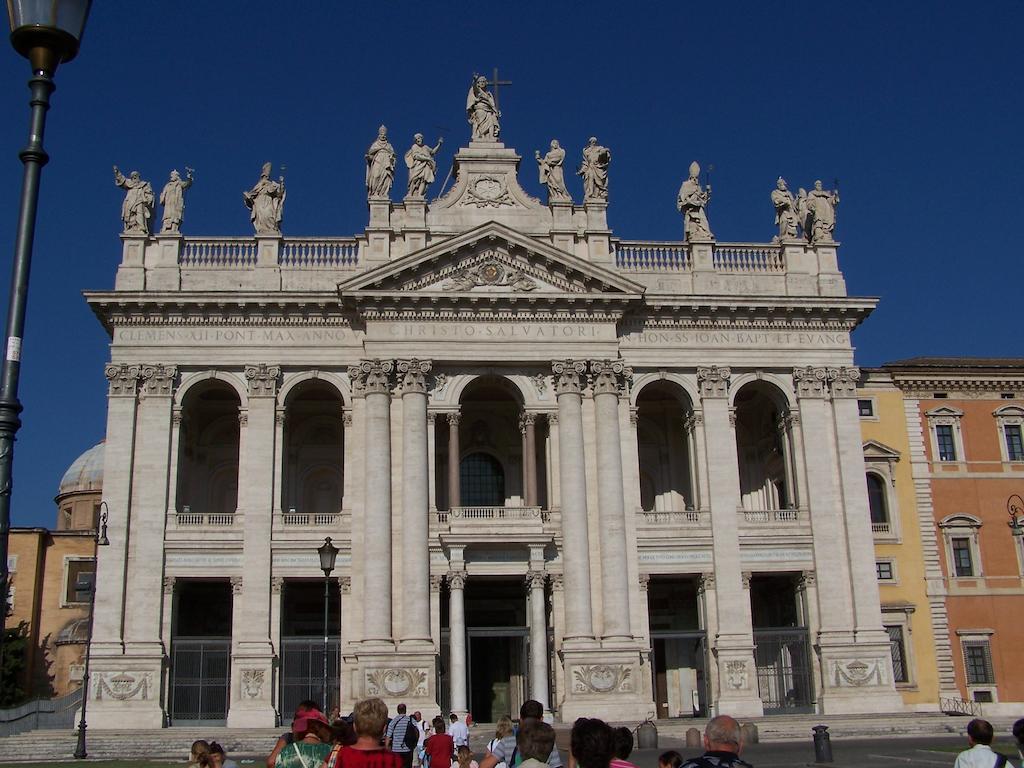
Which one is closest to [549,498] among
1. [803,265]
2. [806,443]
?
[806,443]

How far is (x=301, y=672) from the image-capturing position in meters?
40.0

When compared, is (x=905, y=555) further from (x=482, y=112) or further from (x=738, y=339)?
(x=482, y=112)

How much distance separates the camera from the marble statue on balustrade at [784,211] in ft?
151

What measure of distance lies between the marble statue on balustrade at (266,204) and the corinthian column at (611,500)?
12.9 metres

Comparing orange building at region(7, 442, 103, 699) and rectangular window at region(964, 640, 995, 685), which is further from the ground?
orange building at region(7, 442, 103, 699)

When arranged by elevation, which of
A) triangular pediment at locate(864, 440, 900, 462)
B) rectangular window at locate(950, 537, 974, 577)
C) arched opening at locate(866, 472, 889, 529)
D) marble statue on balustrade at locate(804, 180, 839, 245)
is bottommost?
rectangular window at locate(950, 537, 974, 577)

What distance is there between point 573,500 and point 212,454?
14.6 metres

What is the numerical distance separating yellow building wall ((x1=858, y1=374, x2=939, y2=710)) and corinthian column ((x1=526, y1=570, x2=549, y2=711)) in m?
14.1

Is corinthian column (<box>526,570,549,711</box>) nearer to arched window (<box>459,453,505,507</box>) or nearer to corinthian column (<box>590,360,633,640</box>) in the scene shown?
corinthian column (<box>590,360,633,640</box>)

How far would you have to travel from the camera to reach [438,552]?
40.7 metres

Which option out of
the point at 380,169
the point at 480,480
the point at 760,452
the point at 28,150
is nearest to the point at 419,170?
the point at 380,169

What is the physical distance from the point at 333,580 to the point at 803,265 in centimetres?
2117

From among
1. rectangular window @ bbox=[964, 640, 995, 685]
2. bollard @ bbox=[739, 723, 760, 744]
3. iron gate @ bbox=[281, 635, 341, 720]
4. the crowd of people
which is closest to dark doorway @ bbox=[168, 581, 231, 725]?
iron gate @ bbox=[281, 635, 341, 720]

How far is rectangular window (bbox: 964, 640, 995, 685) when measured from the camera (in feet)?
148
